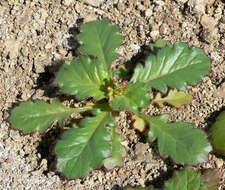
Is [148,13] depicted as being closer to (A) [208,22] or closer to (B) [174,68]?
(A) [208,22]

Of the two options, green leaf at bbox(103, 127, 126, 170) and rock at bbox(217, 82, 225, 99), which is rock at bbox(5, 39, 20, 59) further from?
rock at bbox(217, 82, 225, 99)

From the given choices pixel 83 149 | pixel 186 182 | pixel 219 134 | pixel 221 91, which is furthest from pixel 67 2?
pixel 186 182

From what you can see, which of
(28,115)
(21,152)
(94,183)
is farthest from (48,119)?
(94,183)

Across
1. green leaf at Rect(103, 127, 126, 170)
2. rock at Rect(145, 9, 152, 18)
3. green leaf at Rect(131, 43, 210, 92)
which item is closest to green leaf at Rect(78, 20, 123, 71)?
green leaf at Rect(131, 43, 210, 92)

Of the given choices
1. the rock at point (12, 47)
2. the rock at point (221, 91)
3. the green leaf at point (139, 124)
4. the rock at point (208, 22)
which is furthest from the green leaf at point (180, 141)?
the rock at point (12, 47)

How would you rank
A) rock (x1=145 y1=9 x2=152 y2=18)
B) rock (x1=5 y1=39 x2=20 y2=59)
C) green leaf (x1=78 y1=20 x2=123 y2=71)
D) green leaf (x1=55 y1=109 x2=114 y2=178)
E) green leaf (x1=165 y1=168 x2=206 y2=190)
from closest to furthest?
green leaf (x1=55 y1=109 x2=114 y2=178) < green leaf (x1=165 y1=168 x2=206 y2=190) < green leaf (x1=78 y1=20 x2=123 y2=71) < rock (x1=5 y1=39 x2=20 y2=59) < rock (x1=145 y1=9 x2=152 y2=18)

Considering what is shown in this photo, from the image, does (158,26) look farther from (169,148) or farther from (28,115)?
(28,115)
